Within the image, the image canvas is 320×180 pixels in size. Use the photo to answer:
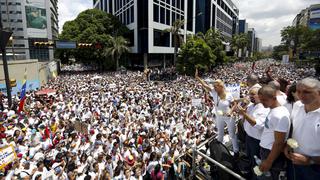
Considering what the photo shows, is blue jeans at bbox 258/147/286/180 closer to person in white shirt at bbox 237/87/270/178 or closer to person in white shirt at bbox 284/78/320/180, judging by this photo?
person in white shirt at bbox 284/78/320/180

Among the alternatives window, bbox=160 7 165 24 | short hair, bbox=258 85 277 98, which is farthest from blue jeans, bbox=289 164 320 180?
window, bbox=160 7 165 24

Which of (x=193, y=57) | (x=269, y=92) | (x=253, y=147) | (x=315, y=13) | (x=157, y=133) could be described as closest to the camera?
(x=269, y=92)

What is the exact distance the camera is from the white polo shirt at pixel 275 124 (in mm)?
2449

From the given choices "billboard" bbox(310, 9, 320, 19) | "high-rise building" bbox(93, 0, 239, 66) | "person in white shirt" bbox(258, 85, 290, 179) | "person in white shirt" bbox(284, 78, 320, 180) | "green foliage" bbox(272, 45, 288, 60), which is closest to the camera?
"person in white shirt" bbox(284, 78, 320, 180)

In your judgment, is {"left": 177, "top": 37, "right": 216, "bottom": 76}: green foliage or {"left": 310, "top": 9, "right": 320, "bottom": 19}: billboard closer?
{"left": 177, "top": 37, "right": 216, "bottom": 76}: green foliage

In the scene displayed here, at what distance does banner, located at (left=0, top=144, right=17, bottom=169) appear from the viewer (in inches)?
222

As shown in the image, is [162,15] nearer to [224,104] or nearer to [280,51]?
[224,104]

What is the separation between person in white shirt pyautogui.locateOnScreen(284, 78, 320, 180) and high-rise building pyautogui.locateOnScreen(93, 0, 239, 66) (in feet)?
120

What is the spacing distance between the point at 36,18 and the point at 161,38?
2370 cm

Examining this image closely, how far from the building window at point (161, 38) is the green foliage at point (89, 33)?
7.80 metres

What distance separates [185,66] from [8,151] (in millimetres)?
27537

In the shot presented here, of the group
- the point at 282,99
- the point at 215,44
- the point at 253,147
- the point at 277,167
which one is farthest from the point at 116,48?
the point at 277,167

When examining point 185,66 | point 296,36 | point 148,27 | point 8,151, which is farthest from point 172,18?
point 8,151

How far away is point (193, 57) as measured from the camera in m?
31.0
